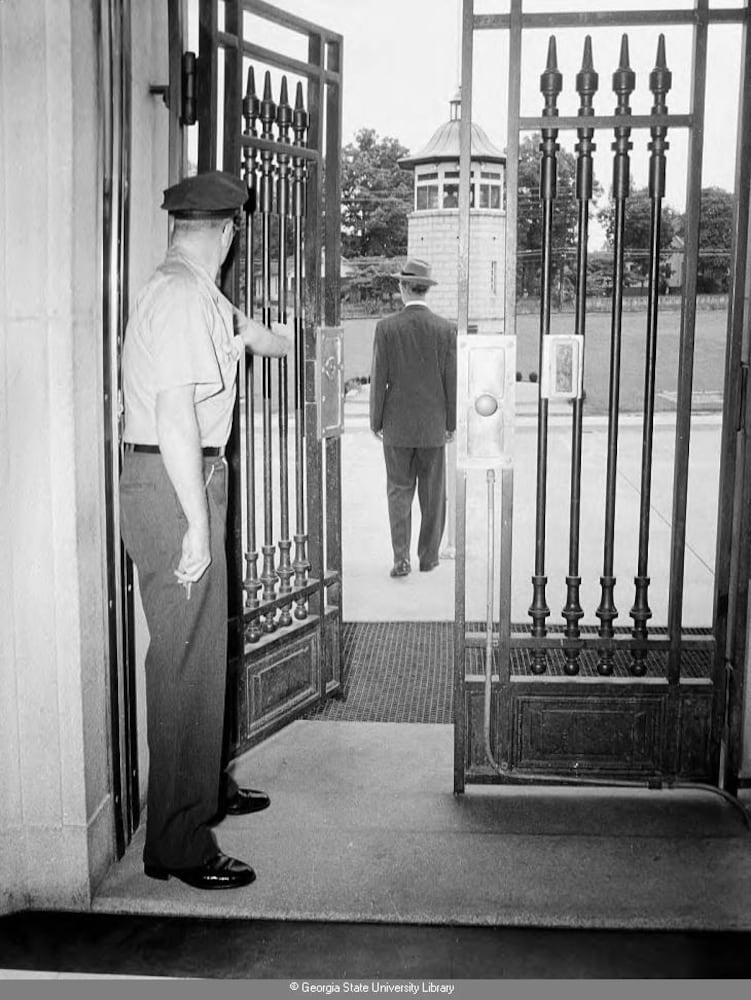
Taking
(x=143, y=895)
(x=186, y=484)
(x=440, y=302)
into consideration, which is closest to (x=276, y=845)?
(x=143, y=895)

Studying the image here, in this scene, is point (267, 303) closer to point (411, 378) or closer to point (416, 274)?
point (411, 378)

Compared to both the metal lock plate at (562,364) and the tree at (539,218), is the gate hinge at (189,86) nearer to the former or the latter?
the metal lock plate at (562,364)

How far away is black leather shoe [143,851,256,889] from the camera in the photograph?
2666 mm

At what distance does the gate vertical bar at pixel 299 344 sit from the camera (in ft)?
11.9

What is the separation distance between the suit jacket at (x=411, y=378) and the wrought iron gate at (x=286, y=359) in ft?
4.99

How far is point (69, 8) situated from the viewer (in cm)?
234

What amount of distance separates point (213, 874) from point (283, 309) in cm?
186

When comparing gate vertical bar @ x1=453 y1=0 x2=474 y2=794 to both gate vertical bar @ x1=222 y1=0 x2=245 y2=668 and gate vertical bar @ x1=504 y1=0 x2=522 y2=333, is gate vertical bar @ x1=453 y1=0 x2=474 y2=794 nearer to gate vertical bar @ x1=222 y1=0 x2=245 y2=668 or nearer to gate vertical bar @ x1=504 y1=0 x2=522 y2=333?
gate vertical bar @ x1=504 y1=0 x2=522 y2=333

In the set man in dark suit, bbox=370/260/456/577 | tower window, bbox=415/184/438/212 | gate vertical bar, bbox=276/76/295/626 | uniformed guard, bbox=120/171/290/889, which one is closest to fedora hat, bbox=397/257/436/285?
man in dark suit, bbox=370/260/456/577

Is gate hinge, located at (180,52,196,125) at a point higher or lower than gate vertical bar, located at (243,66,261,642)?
higher

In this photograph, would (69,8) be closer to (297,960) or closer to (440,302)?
(297,960)

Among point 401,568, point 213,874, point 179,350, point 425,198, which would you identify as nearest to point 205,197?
point 179,350

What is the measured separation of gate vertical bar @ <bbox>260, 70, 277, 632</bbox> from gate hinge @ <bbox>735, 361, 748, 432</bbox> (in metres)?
1.44

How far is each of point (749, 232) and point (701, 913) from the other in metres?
1.76
